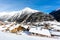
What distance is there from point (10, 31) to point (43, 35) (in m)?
1.31

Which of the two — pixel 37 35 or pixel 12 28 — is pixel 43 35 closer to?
pixel 37 35

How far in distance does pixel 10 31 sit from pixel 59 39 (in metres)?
1.76

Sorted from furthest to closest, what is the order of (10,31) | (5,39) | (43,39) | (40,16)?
1. (40,16)
2. (10,31)
3. (43,39)
4. (5,39)

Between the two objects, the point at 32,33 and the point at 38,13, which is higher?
the point at 38,13

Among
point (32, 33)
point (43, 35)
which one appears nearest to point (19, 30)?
point (32, 33)

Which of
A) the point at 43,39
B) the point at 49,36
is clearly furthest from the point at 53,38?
the point at 43,39

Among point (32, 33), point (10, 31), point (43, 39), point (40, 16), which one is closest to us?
point (43, 39)

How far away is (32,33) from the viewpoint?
5039 mm

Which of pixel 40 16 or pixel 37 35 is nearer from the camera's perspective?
pixel 37 35

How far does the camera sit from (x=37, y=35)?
486 centimetres

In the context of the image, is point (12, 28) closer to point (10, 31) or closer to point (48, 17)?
point (10, 31)

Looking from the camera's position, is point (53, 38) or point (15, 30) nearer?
point (53, 38)

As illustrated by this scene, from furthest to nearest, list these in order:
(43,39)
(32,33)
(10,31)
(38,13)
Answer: (38,13) → (10,31) → (32,33) → (43,39)

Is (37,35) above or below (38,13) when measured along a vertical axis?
below
